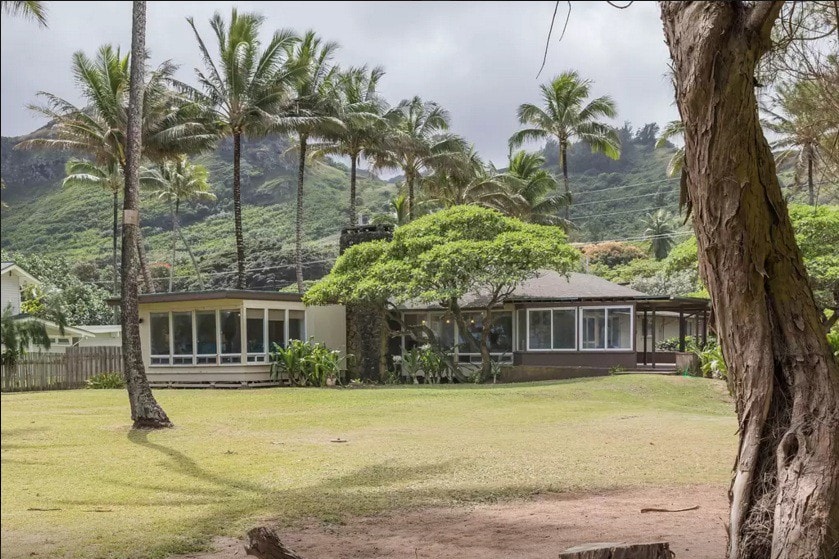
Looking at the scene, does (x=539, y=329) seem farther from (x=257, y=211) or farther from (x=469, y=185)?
(x=257, y=211)

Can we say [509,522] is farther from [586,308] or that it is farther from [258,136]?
[258,136]

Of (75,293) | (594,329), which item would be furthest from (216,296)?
(75,293)

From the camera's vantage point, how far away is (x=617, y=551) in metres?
4.32

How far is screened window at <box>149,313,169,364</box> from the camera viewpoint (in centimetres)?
2667

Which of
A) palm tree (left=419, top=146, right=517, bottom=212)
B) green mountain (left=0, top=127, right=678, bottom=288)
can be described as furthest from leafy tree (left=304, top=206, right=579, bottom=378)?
green mountain (left=0, top=127, right=678, bottom=288)

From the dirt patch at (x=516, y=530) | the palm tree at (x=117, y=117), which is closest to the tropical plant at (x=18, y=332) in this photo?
the dirt patch at (x=516, y=530)

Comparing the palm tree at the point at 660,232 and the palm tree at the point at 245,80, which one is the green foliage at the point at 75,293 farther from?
the palm tree at the point at 660,232

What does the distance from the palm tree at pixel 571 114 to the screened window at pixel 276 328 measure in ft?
63.2

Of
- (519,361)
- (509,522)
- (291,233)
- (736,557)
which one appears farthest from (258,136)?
(291,233)

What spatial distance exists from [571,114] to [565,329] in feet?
54.1

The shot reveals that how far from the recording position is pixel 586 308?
90.1 ft

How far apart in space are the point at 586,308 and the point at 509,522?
20.7m

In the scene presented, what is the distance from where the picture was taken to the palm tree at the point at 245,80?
2978cm

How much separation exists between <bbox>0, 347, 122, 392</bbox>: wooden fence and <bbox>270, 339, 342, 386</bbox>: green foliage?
221 inches
